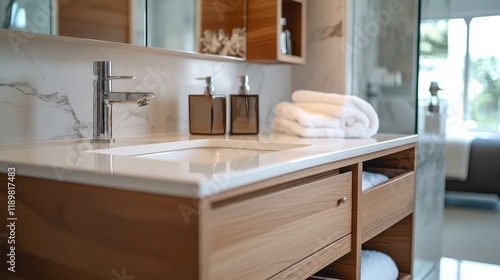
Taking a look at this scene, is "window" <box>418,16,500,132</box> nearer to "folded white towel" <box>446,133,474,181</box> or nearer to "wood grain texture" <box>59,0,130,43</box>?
"folded white towel" <box>446,133,474,181</box>

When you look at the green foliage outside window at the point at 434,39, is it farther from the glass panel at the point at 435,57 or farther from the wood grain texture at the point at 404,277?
the wood grain texture at the point at 404,277

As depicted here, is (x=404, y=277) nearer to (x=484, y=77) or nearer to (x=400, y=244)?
(x=400, y=244)

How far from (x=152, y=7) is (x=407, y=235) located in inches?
45.4

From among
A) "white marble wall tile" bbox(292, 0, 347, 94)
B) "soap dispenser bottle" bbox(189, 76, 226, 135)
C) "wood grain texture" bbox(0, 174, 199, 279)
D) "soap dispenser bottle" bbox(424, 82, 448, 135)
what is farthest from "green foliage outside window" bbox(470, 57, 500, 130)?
"wood grain texture" bbox(0, 174, 199, 279)

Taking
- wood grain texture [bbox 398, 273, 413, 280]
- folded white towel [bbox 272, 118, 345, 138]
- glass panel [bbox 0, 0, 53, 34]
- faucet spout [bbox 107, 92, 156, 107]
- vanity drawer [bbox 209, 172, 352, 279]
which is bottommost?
wood grain texture [bbox 398, 273, 413, 280]

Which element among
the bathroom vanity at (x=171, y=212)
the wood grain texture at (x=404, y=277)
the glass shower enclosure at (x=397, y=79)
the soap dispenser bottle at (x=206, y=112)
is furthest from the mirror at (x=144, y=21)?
the wood grain texture at (x=404, y=277)

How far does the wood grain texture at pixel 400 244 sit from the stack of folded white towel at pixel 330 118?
398 mm

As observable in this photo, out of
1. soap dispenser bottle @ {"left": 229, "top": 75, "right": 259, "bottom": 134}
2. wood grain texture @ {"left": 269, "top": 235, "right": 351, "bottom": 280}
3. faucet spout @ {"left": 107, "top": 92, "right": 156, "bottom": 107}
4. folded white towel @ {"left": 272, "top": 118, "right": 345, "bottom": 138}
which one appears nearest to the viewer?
wood grain texture @ {"left": 269, "top": 235, "right": 351, "bottom": 280}

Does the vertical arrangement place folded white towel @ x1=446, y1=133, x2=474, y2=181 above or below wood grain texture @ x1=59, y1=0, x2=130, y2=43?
below

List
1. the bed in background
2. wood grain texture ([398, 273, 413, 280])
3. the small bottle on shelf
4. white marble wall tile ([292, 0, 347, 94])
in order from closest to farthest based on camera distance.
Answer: wood grain texture ([398, 273, 413, 280])
the small bottle on shelf
white marble wall tile ([292, 0, 347, 94])
the bed in background

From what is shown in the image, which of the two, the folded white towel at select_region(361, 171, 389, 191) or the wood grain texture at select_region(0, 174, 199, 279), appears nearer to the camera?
the wood grain texture at select_region(0, 174, 199, 279)

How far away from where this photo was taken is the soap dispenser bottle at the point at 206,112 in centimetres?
160

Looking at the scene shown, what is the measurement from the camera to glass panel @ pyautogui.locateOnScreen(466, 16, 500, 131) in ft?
18.0

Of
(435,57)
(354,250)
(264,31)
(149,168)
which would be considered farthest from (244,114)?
(435,57)
